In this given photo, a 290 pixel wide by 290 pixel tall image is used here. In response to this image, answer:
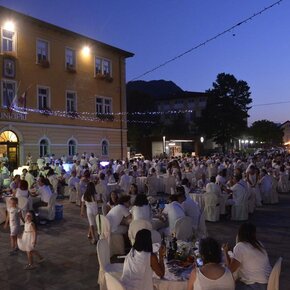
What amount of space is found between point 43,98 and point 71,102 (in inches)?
111

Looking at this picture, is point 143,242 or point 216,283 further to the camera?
point 143,242

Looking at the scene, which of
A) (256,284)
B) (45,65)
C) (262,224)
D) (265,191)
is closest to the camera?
(256,284)

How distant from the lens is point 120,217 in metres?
7.94

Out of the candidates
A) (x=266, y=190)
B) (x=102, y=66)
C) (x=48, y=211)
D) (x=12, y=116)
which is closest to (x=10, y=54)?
(x=12, y=116)

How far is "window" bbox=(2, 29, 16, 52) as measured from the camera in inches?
947

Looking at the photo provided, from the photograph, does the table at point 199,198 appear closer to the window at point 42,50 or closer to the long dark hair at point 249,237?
the long dark hair at point 249,237

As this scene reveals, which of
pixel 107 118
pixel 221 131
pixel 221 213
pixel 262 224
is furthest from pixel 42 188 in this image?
pixel 221 131

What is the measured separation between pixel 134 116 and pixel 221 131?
1221 centimetres

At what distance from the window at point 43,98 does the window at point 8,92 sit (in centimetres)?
209

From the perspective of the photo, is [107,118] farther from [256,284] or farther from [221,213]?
[256,284]

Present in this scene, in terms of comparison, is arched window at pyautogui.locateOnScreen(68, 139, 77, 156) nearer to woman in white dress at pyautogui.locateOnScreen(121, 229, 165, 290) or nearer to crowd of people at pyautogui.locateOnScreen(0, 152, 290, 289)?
crowd of people at pyautogui.locateOnScreen(0, 152, 290, 289)

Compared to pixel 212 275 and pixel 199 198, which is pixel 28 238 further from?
pixel 199 198

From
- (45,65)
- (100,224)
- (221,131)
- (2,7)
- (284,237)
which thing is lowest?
(284,237)

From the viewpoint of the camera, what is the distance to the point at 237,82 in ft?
175
